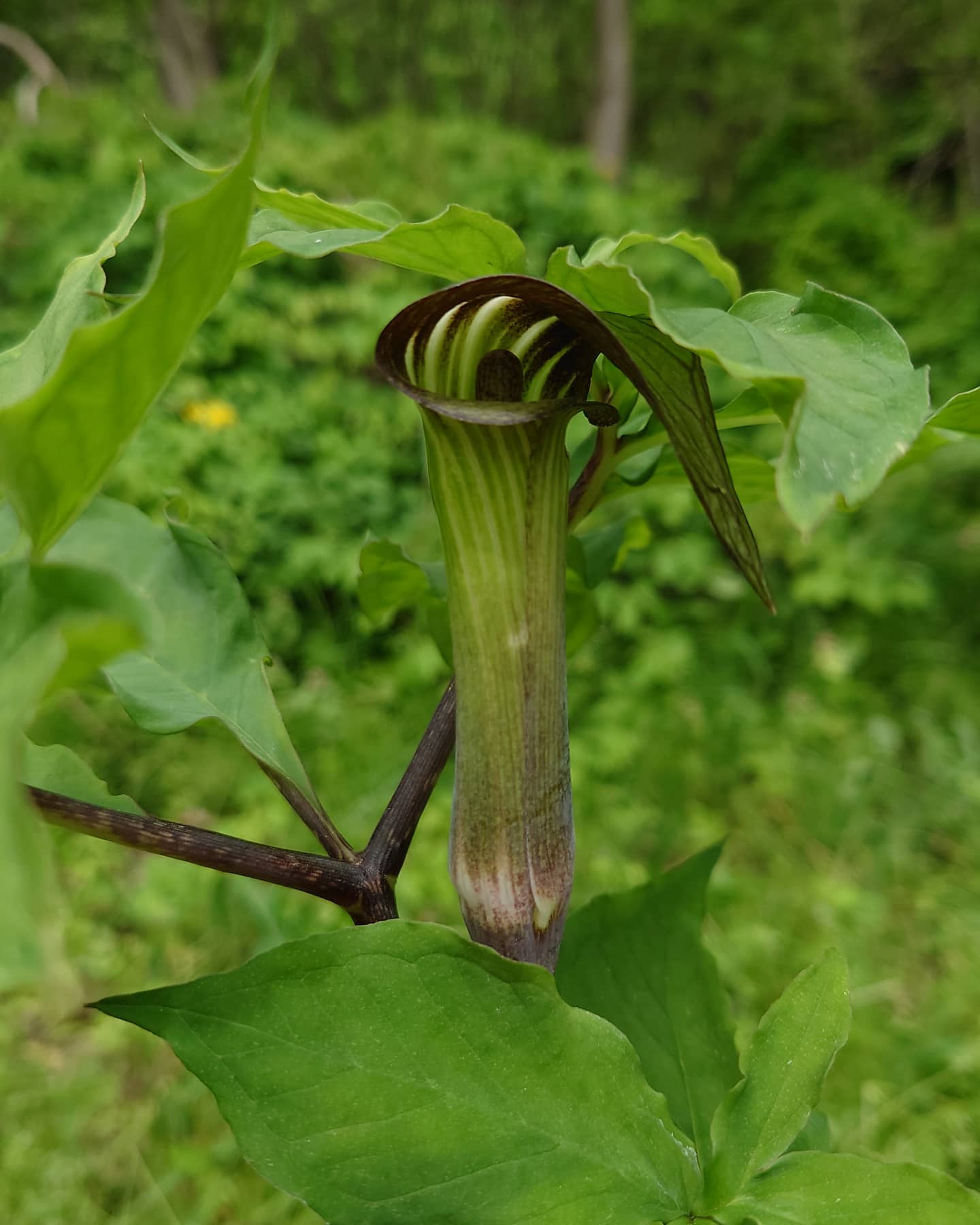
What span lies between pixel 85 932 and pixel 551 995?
159cm

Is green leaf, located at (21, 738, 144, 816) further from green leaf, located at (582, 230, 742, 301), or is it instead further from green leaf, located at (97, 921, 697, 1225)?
green leaf, located at (582, 230, 742, 301)

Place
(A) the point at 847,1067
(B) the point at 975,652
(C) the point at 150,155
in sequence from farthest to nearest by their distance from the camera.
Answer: (C) the point at 150,155 < (B) the point at 975,652 < (A) the point at 847,1067

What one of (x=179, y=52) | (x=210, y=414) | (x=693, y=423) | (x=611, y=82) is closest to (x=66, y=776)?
(x=693, y=423)

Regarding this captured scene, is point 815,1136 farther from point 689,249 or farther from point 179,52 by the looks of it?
point 179,52

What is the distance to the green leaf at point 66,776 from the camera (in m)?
0.37

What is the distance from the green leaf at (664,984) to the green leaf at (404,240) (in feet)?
1.01

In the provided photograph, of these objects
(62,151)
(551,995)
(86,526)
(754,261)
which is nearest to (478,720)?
(551,995)

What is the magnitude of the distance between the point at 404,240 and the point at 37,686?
0.59 feet

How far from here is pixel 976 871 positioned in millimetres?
1758

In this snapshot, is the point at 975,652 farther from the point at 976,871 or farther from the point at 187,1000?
the point at 187,1000

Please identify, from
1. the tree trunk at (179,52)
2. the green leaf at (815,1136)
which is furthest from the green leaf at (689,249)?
the tree trunk at (179,52)

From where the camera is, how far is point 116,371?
213 millimetres

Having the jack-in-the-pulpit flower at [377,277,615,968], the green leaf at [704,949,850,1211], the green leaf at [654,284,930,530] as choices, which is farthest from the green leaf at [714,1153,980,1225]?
the green leaf at [654,284,930,530]

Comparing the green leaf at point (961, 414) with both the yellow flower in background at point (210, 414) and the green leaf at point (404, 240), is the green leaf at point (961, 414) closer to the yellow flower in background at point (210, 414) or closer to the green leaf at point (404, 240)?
the green leaf at point (404, 240)
